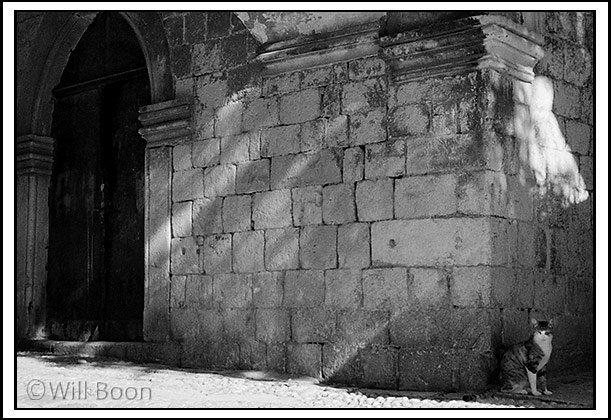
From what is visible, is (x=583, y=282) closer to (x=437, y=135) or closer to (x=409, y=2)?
(x=437, y=135)

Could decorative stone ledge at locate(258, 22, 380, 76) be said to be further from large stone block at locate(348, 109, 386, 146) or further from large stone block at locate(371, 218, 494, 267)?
large stone block at locate(371, 218, 494, 267)

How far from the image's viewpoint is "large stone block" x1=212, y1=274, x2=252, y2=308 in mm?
7180

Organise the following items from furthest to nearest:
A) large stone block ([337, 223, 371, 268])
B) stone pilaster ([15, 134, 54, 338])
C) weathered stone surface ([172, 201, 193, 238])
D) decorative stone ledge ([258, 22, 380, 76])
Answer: stone pilaster ([15, 134, 54, 338]), weathered stone surface ([172, 201, 193, 238]), decorative stone ledge ([258, 22, 380, 76]), large stone block ([337, 223, 371, 268])

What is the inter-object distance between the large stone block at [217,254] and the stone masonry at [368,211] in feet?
0.04

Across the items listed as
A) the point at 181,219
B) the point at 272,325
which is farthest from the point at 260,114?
the point at 272,325

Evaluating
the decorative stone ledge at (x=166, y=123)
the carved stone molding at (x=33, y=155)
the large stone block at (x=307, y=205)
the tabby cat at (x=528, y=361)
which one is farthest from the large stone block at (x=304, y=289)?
the carved stone molding at (x=33, y=155)

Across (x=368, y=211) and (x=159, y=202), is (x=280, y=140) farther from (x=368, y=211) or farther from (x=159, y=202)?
(x=159, y=202)

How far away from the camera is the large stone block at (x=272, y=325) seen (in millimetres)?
6934

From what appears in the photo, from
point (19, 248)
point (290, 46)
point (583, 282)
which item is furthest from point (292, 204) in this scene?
point (19, 248)

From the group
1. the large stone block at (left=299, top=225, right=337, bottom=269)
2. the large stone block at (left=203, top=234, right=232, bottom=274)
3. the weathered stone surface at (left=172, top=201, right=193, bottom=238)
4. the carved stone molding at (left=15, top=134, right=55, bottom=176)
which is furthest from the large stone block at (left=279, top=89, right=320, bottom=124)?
the carved stone molding at (left=15, top=134, right=55, bottom=176)

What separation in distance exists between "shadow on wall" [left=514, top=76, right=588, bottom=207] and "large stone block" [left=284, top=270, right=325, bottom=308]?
60.4 inches

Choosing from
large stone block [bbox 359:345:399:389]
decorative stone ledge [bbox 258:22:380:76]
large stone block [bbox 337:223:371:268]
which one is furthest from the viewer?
decorative stone ledge [bbox 258:22:380:76]

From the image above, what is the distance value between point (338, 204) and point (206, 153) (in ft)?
4.44

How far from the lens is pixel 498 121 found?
6.20m
